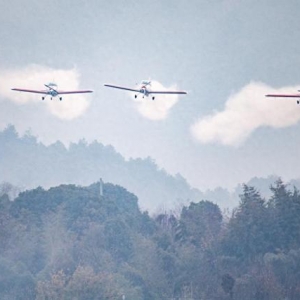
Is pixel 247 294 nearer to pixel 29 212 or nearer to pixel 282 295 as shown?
pixel 282 295

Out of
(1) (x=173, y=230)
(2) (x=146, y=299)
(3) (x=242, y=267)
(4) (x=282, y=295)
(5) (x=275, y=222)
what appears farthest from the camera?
(1) (x=173, y=230)

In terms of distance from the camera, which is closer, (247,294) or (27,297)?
(247,294)

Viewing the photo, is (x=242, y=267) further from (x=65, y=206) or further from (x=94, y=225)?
(x=65, y=206)

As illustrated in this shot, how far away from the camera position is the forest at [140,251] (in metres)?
112

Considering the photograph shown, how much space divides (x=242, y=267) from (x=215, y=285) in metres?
10.5

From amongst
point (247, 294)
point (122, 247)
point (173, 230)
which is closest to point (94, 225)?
point (122, 247)

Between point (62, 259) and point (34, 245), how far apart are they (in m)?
15.2

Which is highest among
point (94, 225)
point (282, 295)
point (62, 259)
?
point (94, 225)

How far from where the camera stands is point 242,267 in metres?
128

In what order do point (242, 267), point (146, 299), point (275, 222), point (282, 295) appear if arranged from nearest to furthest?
point (282, 295)
point (146, 299)
point (242, 267)
point (275, 222)

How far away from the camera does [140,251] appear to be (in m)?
131

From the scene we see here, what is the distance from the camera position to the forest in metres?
112

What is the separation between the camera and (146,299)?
4614 inches

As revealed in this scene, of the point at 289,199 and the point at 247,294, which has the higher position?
the point at 289,199
